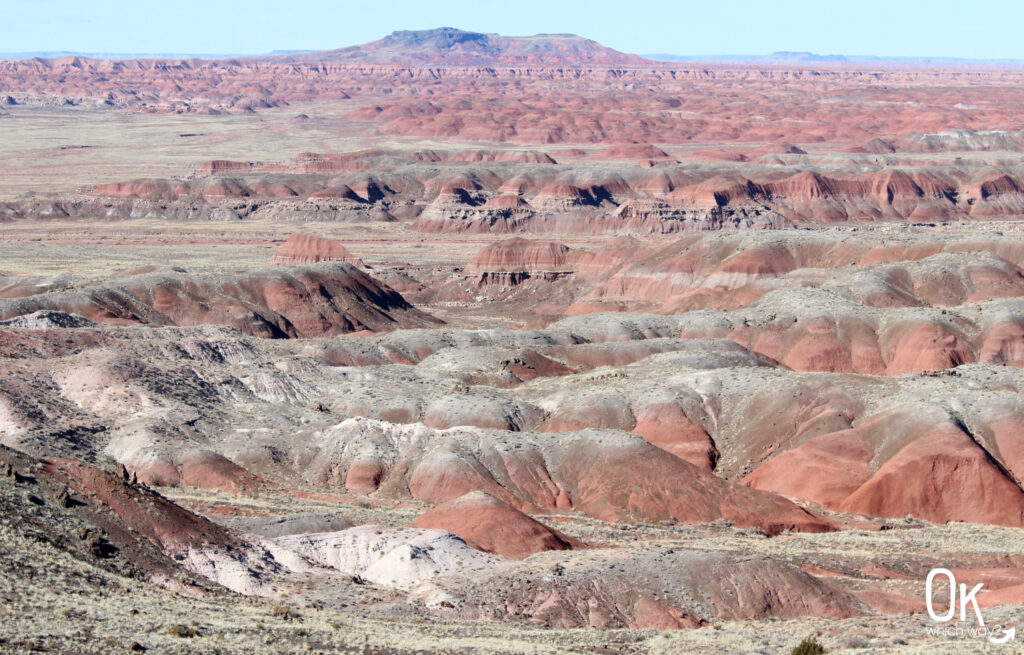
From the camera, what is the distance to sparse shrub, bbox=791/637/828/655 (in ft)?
95.3

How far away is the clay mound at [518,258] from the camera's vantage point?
118750 millimetres

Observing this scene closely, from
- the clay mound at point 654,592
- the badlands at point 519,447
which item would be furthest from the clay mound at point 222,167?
the clay mound at point 654,592

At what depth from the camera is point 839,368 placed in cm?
7800

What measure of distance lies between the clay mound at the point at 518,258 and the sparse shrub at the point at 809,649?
89598 millimetres

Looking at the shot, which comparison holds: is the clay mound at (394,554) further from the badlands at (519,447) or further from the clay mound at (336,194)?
the clay mound at (336,194)

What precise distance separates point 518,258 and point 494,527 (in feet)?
254

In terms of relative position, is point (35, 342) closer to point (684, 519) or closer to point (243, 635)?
point (684, 519)

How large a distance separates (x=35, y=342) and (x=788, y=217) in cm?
10425

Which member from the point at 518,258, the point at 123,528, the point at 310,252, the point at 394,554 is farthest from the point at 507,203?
the point at 123,528

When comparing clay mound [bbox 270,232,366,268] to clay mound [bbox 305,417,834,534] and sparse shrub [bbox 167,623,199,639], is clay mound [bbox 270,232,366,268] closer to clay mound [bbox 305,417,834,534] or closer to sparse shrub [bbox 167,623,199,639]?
clay mound [bbox 305,417,834,534]

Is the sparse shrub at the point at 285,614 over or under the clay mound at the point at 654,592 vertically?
over

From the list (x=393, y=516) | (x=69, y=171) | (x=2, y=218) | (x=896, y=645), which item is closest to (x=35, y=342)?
(x=393, y=516)

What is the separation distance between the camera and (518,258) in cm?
11931

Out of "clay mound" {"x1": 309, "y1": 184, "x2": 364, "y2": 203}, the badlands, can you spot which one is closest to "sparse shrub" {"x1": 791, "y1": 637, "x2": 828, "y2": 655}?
the badlands
